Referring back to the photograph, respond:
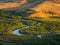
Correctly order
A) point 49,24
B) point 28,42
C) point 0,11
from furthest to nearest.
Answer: point 0,11, point 49,24, point 28,42

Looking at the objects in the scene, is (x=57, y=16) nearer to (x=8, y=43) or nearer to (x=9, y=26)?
(x=9, y=26)

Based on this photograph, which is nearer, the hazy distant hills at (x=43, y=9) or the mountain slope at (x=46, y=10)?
the mountain slope at (x=46, y=10)

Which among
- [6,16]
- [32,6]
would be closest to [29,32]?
[6,16]

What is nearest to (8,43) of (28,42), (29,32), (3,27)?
(28,42)

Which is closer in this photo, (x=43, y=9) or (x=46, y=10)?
(x=46, y=10)

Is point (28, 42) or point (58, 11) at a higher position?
point (28, 42)

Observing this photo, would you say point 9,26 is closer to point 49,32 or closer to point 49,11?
point 49,32

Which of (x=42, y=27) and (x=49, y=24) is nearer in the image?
(x=42, y=27)

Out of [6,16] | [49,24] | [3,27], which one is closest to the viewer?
[3,27]

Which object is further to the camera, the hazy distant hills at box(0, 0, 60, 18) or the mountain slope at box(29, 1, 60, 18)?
the hazy distant hills at box(0, 0, 60, 18)
